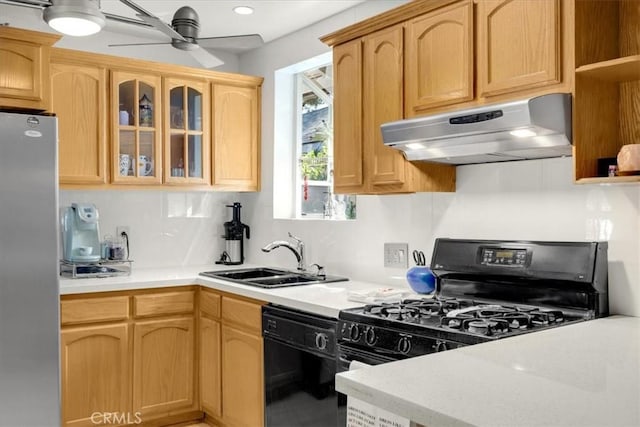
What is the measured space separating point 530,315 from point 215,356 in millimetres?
1964

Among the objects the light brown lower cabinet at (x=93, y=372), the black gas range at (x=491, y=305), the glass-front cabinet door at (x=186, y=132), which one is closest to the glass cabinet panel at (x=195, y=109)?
the glass-front cabinet door at (x=186, y=132)

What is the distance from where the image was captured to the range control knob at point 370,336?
7.47 feet

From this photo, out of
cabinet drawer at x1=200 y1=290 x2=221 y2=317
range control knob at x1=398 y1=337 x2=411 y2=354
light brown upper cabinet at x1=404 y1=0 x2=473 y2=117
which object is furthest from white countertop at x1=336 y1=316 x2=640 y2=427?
cabinet drawer at x1=200 y1=290 x2=221 y2=317

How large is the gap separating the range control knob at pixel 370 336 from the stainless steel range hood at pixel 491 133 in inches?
31.5

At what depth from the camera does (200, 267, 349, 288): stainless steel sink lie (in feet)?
11.1

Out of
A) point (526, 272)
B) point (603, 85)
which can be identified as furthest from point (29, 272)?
point (603, 85)

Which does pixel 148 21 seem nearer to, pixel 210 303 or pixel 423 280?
pixel 423 280

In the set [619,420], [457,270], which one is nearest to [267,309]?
[457,270]

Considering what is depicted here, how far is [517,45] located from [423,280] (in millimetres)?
1113

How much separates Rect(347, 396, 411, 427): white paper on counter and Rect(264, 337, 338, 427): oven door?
44.7 inches

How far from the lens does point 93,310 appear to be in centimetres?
329

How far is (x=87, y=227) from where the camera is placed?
144 inches

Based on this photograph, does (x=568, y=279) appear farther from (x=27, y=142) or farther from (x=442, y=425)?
(x=27, y=142)

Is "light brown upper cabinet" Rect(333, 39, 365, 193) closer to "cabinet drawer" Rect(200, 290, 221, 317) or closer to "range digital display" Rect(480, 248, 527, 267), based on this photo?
"range digital display" Rect(480, 248, 527, 267)
